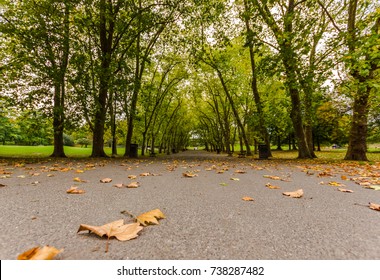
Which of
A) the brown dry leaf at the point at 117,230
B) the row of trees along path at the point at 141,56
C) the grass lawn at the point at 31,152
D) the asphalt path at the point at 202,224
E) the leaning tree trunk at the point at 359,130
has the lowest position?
the grass lawn at the point at 31,152

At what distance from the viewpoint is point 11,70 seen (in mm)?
10469

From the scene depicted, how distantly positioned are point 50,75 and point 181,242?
10041 millimetres

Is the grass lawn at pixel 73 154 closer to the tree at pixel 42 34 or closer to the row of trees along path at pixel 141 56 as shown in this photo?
the row of trees along path at pixel 141 56

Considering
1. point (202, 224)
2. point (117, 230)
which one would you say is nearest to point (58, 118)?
point (117, 230)

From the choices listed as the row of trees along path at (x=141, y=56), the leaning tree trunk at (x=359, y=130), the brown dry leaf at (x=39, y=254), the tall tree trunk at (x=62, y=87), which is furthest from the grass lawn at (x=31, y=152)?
the leaning tree trunk at (x=359, y=130)

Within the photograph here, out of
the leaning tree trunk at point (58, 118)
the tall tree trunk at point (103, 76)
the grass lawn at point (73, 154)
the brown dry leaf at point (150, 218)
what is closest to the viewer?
the brown dry leaf at point (150, 218)

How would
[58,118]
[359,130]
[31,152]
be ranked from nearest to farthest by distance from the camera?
[58,118] → [359,130] → [31,152]

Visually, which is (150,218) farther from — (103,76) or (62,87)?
(62,87)

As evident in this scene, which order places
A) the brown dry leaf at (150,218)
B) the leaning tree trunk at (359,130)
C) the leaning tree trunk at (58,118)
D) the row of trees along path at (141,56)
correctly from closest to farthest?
the brown dry leaf at (150,218) < the row of trees along path at (141,56) < the leaning tree trunk at (58,118) < the leaning tree trunk at (359,130)

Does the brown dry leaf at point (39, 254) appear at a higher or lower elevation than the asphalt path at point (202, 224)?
higher

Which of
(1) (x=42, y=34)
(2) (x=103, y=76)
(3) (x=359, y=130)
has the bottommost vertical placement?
(3) (x=359, y=130)

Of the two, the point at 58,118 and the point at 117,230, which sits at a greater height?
the point at 58,118

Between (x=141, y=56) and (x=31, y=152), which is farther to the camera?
(x=31, y=152)

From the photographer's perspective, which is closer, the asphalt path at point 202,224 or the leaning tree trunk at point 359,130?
the asphalt path at point 202,224
